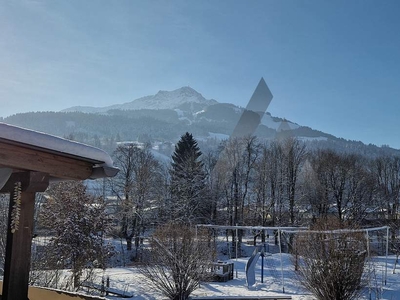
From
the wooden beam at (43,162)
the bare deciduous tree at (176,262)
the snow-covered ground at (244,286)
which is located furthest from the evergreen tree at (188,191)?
the wooden beam at (43,162)

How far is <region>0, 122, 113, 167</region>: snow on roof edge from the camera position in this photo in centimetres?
277

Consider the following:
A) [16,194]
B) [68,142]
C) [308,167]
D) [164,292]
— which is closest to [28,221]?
[16,194]

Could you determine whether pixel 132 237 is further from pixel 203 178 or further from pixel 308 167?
pixel 308 167

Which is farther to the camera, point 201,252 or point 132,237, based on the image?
point 132,237

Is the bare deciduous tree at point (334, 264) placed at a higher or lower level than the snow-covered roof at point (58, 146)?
lower

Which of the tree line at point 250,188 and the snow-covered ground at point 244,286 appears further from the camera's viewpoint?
the tree line at point 250,188

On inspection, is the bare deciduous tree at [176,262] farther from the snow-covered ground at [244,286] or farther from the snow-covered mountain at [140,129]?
the snow-covered mountain at [140,129]

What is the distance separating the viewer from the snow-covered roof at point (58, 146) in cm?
278

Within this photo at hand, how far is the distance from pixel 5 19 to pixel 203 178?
2077 centimetres

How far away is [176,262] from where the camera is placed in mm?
10078

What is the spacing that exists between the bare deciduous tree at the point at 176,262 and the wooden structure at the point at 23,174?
24.4 feet

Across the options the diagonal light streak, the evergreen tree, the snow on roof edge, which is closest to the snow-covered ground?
the evergreen tree

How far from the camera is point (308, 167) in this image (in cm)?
2986

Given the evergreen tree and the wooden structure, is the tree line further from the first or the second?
the wooden structure
